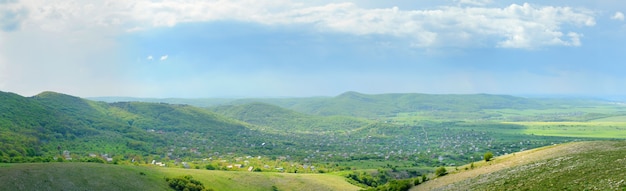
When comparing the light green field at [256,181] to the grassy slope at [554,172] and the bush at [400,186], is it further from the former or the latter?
the grassy slope at [554,172]

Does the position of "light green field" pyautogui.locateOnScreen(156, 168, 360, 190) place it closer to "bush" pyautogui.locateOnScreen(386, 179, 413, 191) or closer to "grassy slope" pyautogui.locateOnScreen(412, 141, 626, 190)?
"bush" pyautogui.locateOnScreen(386, 179, 413, 191)

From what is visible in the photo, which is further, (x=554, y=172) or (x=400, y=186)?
(x=400, y=186)

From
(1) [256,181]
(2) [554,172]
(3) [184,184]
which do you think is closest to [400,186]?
(2) [554,172]

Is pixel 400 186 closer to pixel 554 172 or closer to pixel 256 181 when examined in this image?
pixel 554 172

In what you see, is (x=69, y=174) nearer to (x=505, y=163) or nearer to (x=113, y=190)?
(x=113, y=190)

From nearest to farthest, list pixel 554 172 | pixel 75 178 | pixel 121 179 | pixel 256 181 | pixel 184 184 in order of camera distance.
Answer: pixel 554 172, pixel 75 178, pixel 121 179, pixel 184 184, pixel 256 181

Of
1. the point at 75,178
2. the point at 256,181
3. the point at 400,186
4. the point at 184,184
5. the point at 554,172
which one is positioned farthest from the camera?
the point at 256,181

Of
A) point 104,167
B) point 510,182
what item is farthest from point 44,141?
point 510,182

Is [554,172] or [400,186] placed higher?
[554,172]

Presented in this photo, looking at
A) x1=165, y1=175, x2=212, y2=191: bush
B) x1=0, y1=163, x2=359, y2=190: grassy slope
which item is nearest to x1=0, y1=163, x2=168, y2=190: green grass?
x1=0, y1=163, x2=359, y2=190: grassy slope
